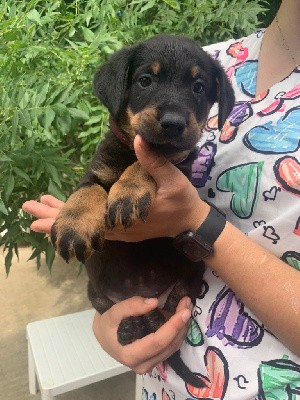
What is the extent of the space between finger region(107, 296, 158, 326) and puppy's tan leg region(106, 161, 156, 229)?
36 cm

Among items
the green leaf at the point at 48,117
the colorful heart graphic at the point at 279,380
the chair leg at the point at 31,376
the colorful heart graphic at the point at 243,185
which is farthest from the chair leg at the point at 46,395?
the colorful heart graphic at the point at 243,185

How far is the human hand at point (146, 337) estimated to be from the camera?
139 centimetres

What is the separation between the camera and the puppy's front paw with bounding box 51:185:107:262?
1.23 metres

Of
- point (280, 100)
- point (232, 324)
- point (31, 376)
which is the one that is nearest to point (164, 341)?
point (232, 324)

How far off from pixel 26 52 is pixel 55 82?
24cm

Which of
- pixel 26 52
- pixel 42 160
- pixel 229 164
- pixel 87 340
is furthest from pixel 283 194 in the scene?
pixel 87 340

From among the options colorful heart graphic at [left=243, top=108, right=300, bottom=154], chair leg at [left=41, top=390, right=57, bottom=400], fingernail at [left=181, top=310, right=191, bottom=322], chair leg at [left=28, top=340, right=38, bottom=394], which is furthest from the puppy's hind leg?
chair leg at [left=28, top=340, right=38, bottom=394]

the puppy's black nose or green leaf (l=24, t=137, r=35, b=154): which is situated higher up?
the puppy's black nose

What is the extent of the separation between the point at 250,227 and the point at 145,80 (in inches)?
24.2

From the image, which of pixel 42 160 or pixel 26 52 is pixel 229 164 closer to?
pixel 42 160

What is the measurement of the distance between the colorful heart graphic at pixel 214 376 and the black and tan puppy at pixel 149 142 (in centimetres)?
3

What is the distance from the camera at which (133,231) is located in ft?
4.25

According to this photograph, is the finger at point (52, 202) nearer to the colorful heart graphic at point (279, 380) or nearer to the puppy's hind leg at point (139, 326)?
the puppy's hind leg at point (139, 326)

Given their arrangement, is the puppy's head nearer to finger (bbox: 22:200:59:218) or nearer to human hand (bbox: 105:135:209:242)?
→ human hand (bbox: 105:135:209:242)
